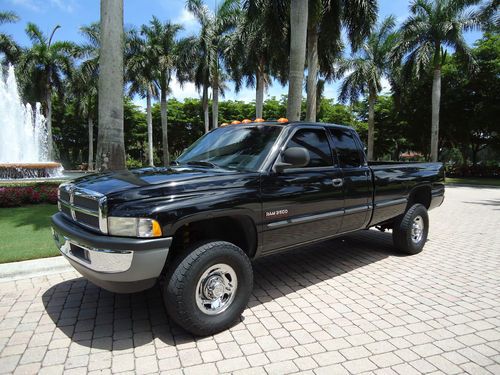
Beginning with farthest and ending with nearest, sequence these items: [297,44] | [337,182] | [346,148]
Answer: [297,44] → [346,148] → [337,182]

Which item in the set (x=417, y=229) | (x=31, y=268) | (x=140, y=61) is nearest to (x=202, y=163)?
(x=31, y=268)

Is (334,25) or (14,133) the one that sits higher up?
(334,25)

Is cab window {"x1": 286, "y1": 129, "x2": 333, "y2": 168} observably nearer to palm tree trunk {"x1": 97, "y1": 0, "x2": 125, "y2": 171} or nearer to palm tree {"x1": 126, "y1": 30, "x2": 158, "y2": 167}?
palm tree trunk {"x1": 97, "y1": 0, "x2": 125, "y2": 171}

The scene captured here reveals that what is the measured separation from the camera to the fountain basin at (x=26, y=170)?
1775cm

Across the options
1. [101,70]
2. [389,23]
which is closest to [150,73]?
[389,23]

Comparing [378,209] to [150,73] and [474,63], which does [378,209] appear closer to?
[474,63]

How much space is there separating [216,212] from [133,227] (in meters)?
0.75

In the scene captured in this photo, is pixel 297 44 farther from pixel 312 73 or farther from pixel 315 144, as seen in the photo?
pixel 315 144

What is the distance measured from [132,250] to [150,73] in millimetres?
29145

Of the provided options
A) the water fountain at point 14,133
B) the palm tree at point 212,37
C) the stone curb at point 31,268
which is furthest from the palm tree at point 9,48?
the stone curb at point 31,268

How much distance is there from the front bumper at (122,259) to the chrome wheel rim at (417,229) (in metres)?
4.62

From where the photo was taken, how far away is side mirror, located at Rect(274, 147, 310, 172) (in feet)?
11.8

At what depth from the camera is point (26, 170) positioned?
18.3 m

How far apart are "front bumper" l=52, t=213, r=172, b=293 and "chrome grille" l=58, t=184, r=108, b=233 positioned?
0.38ft
